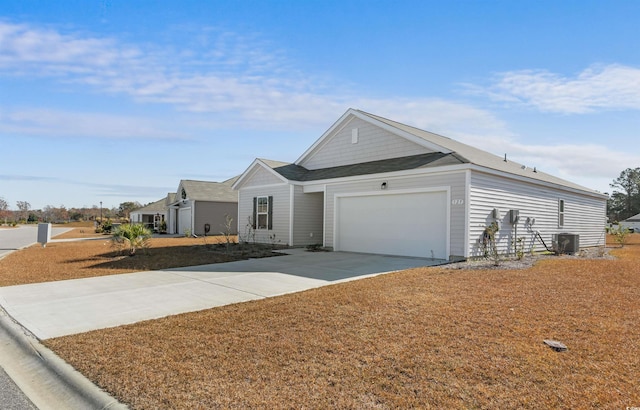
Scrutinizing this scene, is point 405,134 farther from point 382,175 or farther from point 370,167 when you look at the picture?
point 382,175

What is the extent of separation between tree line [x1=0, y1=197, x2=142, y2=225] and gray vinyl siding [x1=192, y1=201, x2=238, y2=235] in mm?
43787

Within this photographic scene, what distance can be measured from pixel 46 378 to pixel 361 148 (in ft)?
45.4

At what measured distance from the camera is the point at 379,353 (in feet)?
12.6

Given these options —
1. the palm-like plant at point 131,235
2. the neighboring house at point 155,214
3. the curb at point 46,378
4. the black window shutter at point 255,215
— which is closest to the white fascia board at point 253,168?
the black window shutter at point 255,215

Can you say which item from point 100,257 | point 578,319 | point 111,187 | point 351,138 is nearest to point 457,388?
point 578,319

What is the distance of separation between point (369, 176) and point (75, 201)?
3341 inches

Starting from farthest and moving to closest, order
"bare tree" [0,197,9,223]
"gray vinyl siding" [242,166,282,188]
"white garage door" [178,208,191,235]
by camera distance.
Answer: "bare tree" [0,197,9,223], "white garage door" [178,208,191,235], "gray vinyl siding" [242,166,282,188]

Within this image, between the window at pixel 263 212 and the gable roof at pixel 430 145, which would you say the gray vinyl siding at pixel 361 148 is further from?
the window at pixel 263 212

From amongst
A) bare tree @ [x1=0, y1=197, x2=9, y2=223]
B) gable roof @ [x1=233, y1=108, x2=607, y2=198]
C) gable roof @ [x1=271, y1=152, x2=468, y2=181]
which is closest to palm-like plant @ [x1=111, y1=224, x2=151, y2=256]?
gable roof @ [x1=233, y1=108, x2=607, y2=198]

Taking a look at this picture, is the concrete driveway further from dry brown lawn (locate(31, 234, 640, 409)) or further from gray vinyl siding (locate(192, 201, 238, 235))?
gray vinyl siding (locate(192, 201, 238, 235))

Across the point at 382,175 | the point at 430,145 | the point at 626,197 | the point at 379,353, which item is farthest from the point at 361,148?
the point at 626,197

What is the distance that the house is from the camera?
38.0 ft

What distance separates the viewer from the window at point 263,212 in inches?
702

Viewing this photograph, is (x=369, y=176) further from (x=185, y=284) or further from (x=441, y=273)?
(x=185, y=284)
